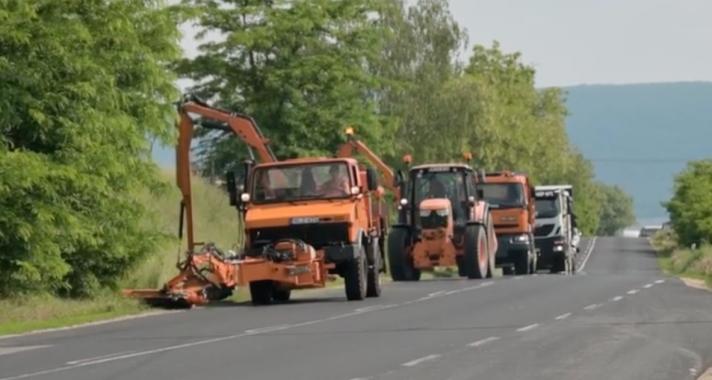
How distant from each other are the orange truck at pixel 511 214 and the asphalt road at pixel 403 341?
2040cm

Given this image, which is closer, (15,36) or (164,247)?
(15,36)

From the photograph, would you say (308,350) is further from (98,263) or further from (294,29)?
(294,29)

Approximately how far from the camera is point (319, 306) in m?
30.8

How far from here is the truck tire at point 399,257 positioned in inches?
1833

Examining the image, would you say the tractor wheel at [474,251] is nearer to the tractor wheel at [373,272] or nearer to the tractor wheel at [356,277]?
the tractor wheel at [373,272]

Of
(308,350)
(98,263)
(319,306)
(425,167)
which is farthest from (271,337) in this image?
(425,167)

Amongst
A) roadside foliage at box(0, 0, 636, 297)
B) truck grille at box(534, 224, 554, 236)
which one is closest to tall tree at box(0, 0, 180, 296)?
roadside foliage at box(0, 0, 636, 297)

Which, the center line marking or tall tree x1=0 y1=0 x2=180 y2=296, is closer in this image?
the center line marking

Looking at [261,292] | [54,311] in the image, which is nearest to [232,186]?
[261,292]

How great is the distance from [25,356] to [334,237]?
11.3 meters

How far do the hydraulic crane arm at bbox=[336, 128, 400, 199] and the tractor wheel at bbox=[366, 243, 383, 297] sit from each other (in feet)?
28.1

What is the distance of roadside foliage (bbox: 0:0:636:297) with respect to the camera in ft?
95.3

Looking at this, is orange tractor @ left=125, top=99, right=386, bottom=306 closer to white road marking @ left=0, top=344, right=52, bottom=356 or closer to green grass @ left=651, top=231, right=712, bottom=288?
white road marking @ left=0, top=344, right=52, bottom=356

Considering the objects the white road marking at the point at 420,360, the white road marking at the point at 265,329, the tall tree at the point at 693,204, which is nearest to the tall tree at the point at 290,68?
the white road marking at the point at 265,329
